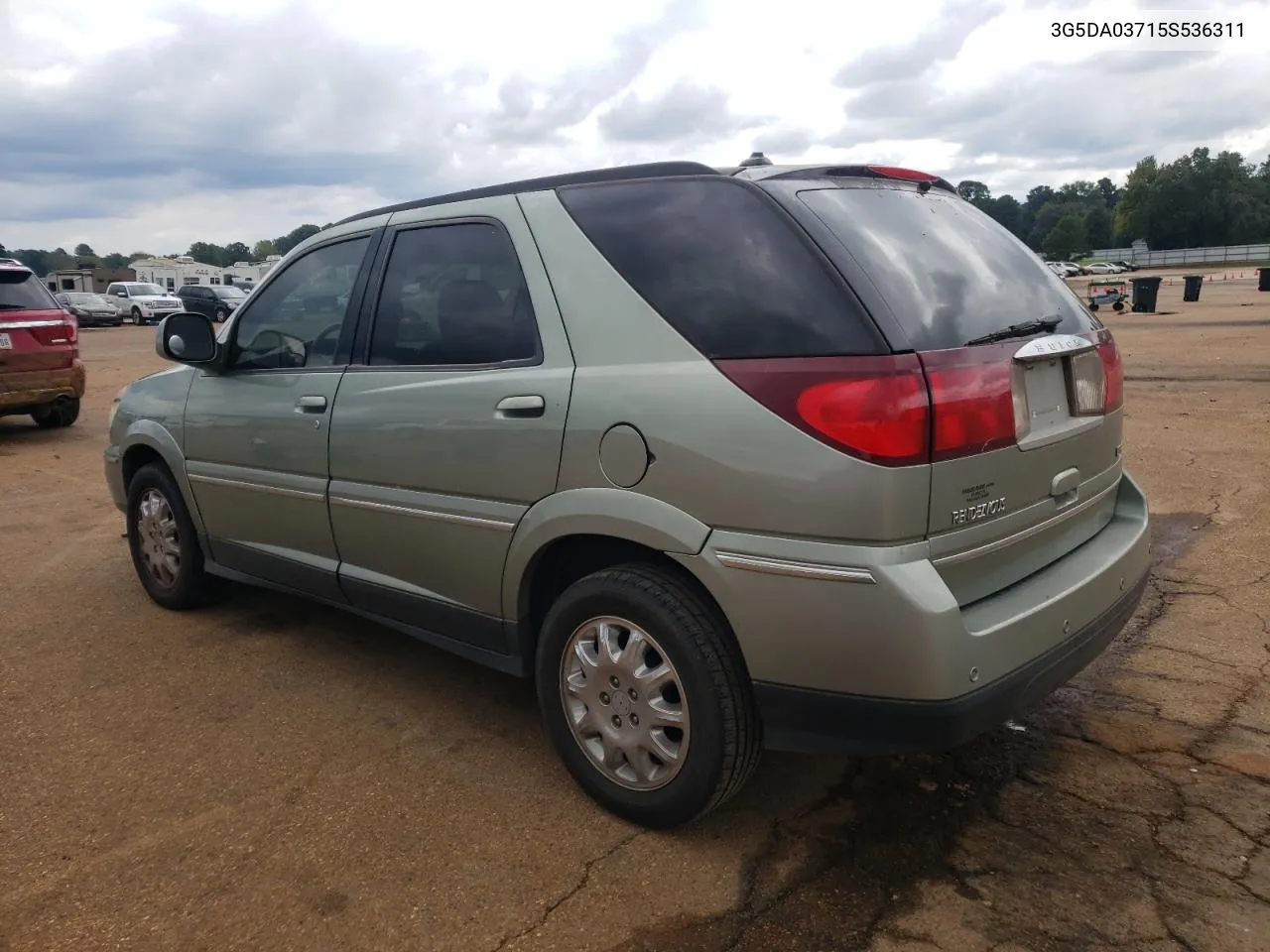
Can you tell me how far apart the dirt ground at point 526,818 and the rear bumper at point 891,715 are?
405 mm

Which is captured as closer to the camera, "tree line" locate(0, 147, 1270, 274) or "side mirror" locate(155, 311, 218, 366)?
"side mirror" locate(155, 311, 218, 366)

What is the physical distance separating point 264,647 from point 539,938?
2.46m

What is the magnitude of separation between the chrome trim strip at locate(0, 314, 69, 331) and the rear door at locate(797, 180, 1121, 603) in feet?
32.3

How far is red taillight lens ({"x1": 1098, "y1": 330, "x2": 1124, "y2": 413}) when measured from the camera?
3068 mm

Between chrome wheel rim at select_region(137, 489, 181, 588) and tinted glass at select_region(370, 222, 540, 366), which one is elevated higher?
tinted glass at select_region(370, 222, 540, 366)

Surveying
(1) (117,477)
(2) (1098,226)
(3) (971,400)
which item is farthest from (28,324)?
(2) (1098,226)

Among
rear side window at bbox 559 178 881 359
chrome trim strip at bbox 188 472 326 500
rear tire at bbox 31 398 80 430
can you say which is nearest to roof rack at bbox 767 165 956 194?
rear side window at bbox 559 178 881 359

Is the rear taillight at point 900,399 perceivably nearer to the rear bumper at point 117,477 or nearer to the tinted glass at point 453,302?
the tinted glass at point 453,302

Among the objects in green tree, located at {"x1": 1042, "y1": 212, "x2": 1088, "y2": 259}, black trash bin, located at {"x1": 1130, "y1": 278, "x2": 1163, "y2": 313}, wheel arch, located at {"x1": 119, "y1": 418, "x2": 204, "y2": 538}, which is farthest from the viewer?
green tree, located at {"x1": 1042, "y1": 212, "x2": 1088, "y2": 259}

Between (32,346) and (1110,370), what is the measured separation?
10.4 metres

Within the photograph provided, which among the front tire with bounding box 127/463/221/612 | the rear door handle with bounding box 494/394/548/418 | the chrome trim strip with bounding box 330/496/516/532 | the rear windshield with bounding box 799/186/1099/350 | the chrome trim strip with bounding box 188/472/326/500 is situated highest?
the rear windshield with bounding box 799/186/1099/350

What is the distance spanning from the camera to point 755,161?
307 centimetres

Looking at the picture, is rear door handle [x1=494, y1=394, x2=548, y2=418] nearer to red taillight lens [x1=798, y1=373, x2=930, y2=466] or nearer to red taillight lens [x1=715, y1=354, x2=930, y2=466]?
red taillight lens [x1=715, y1=354, x2=930, y2=466]

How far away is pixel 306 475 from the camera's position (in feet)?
12.6
